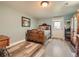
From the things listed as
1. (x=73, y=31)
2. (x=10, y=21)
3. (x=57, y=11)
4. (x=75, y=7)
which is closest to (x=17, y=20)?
(x=10, y=21)

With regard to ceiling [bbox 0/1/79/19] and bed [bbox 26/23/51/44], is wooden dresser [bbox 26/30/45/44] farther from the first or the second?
ceiling [bbox 0/1/79/19]

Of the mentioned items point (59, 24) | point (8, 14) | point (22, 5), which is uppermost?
point (22, 5)

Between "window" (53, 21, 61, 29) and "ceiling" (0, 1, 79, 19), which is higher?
"ceiling" (0, 1, 79, 19)

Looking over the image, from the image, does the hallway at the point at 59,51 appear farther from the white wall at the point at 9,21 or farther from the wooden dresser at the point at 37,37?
the wooden dresser at the point at 37,37

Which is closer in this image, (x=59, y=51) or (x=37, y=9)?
(x=37, y=9)

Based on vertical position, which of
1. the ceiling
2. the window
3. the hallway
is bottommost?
the hallway

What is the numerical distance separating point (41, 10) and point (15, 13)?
13.7 inches

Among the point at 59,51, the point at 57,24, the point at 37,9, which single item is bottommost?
the point at 59,51

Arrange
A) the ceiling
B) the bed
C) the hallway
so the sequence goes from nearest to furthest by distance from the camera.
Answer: the ceiling, the hallway, the bed

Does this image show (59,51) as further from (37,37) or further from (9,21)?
(37,37)

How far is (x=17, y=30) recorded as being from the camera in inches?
58.6

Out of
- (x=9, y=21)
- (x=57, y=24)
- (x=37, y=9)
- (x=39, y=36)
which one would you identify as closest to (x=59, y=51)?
(x=57, y=24)

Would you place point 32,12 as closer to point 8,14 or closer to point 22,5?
point 22,5

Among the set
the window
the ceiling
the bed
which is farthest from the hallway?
the bed
